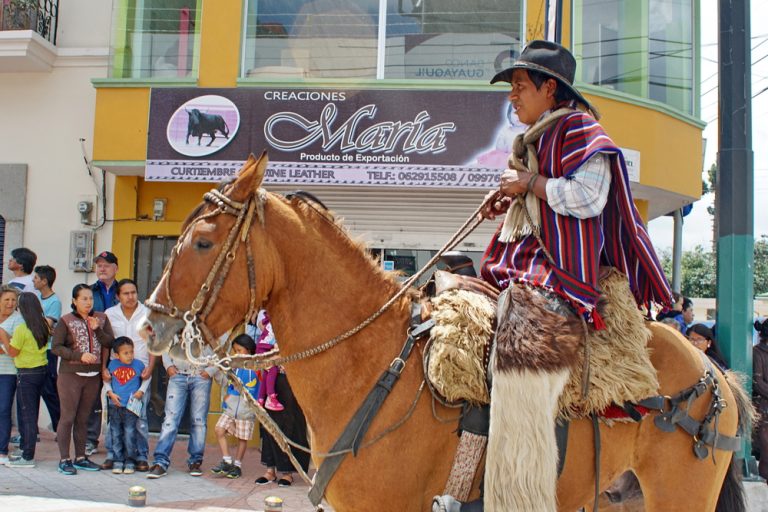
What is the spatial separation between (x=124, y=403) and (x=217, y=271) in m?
5.78

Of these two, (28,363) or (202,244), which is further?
(28,363)

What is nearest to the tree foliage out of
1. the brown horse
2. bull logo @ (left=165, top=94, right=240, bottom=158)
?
bull logo @ (left=165, top=94, right=240, bottom=158)

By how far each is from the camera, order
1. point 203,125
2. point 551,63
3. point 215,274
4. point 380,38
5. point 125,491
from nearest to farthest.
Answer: point 215,274, point 551,63, point 125,491, point 203,125, point 380,38

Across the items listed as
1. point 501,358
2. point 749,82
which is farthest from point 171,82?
point 501,358

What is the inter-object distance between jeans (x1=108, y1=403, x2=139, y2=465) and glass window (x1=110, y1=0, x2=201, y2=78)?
4850 mm

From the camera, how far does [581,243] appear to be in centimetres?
308

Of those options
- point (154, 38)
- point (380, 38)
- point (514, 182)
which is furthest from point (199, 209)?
point (154, 38)

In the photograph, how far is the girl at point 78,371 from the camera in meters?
7.79

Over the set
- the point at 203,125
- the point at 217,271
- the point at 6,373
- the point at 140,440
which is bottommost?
the point at 140,440

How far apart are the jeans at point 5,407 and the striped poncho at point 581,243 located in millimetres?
7016

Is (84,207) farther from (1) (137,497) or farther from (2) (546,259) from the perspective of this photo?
(2) (546,259)

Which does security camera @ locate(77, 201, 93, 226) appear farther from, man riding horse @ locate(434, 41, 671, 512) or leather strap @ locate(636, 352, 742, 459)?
leather strap @ locate(636, 352, 742, 459)

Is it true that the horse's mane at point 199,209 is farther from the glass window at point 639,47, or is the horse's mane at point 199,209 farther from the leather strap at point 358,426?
the glass window at point 639,47

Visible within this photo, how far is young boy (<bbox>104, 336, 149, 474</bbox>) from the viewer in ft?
26.3
